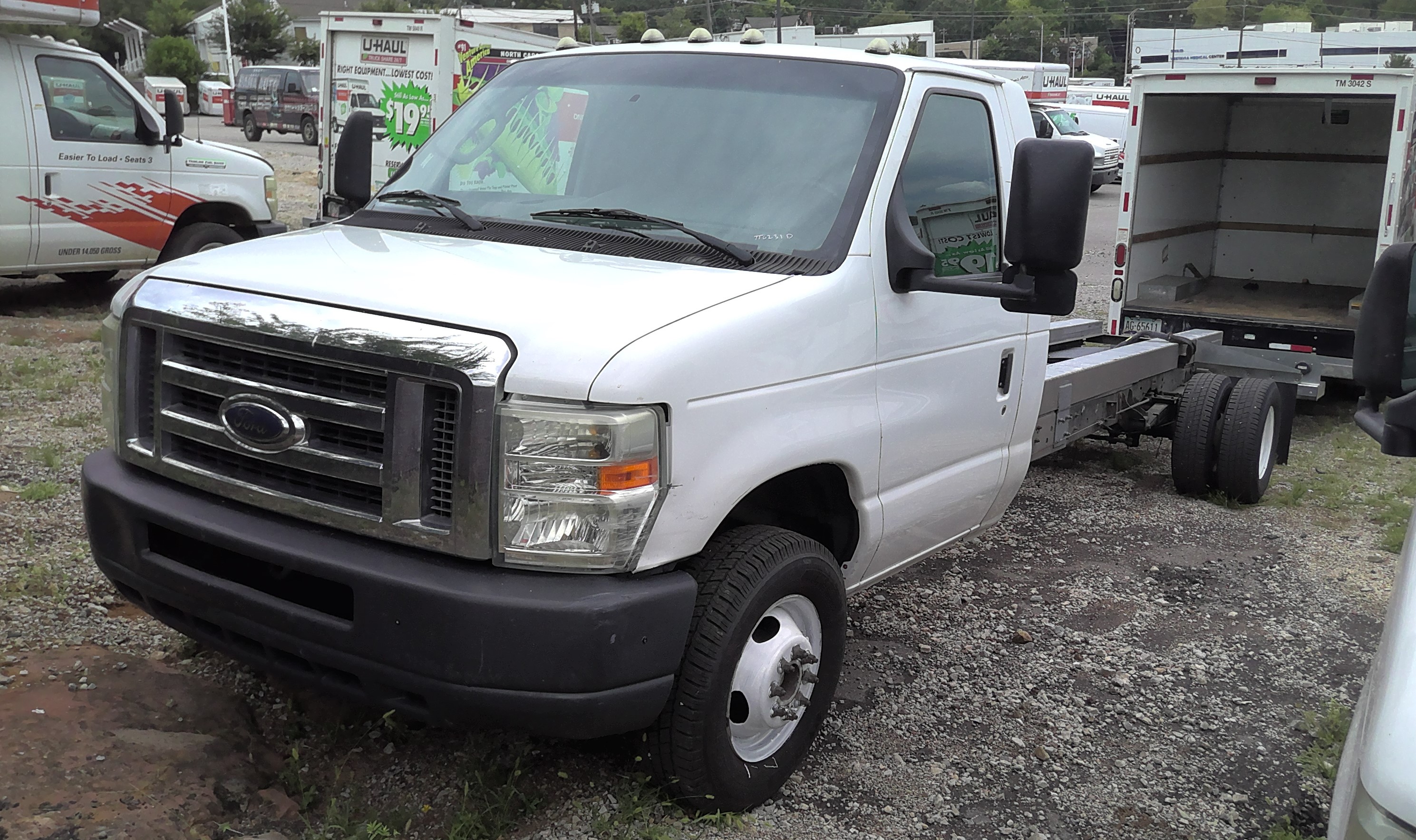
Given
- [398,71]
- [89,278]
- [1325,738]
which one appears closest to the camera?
[1325,738]

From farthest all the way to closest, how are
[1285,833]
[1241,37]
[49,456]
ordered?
[1241,37] → [49,456] → [1285,833]

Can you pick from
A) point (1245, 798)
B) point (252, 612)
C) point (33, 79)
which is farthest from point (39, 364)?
point (1245, 798)

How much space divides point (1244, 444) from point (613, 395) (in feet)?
17.3

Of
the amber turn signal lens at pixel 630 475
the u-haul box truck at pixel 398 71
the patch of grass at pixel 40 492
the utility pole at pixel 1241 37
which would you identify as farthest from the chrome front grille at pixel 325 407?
the u-haul box truck at pixel 398 71

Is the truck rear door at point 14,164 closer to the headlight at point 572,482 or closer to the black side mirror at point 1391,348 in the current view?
the headlight at point 572,482

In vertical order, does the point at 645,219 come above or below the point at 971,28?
below

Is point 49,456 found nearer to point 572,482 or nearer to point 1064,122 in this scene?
point 572,482

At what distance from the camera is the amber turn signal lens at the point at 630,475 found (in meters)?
2.99

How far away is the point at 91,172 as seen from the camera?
10.4 m

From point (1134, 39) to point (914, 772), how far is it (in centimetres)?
3700

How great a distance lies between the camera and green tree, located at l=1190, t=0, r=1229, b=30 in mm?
81125

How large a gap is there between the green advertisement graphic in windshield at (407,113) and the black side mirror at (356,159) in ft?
34.4

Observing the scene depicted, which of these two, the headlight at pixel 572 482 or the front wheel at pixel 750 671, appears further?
the front wheel at pixel 750 671

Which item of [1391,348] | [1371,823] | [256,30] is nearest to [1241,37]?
[1391,348]
